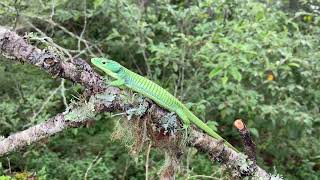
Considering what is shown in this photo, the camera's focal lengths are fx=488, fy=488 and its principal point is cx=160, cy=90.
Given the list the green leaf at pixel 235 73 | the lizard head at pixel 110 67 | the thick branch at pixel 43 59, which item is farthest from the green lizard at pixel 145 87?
the green leaf at pixel 235 73

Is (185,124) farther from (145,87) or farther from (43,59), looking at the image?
(43,59)

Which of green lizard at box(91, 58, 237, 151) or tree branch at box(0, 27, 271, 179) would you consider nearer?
tree branch at box(0, 27, 271, 179)

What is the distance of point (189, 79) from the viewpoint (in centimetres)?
520

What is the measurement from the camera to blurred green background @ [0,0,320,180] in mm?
4500

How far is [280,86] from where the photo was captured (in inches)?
191

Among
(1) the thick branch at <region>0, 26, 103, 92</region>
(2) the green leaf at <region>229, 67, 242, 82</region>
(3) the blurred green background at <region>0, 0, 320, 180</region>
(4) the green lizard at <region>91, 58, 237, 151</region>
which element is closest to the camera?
(1) the thick branch at <region>0, 26, 103, 92</region>

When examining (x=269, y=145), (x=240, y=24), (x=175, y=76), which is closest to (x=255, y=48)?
(x=240, y=24)

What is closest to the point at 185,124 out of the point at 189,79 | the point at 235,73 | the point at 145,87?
the point at 145,87

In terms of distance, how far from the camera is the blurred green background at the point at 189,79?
14.8 feet

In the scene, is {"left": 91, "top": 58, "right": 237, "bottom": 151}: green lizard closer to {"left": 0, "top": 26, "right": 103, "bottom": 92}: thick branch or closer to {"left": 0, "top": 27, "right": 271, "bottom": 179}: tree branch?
{"left": 0, "top": 27, "right": 271, "bottom": 179}: tree branch

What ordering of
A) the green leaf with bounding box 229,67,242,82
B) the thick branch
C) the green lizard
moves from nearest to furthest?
1. the thick branch
2. the green lizard
3. the green leaf with bounding box 229,67,242,82

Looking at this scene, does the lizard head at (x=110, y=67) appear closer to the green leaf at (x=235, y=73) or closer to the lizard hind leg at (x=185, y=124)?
the lizard hind leg at (x=185, y=124)

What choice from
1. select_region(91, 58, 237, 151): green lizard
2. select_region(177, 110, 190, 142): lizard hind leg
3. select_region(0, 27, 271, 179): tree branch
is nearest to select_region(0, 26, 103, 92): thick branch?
select_region(0, 27, 271, 179): tree branch

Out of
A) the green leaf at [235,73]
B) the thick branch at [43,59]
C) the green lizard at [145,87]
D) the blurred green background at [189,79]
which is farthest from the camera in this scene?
the blurred green background at [189,79]
